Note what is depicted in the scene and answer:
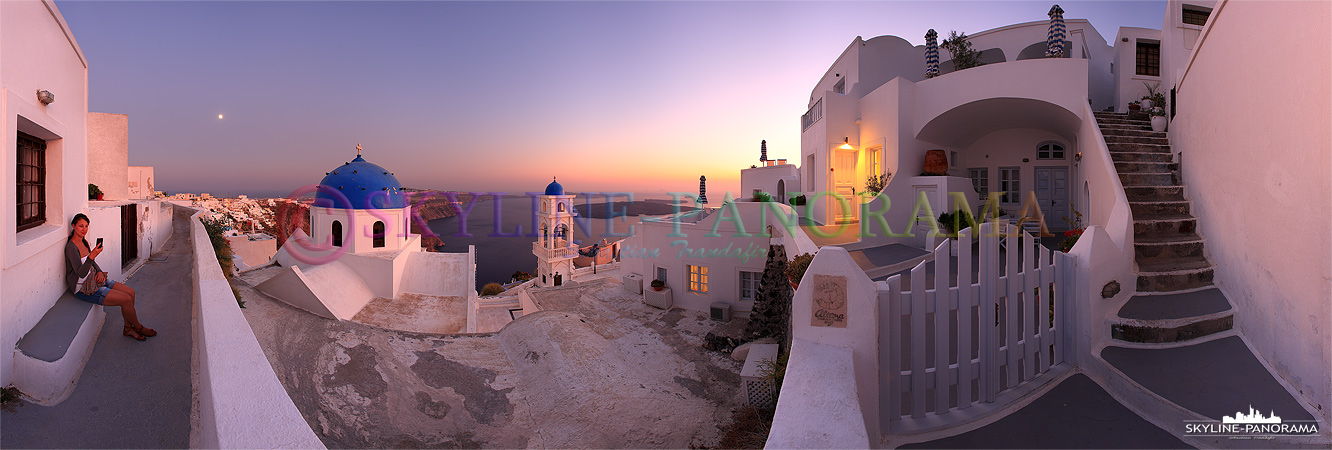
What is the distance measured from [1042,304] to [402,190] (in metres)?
19.8

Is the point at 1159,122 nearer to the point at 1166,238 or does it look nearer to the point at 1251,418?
the point at 1166,238

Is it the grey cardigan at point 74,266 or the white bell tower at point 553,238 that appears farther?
the white bell tower at point 553,238

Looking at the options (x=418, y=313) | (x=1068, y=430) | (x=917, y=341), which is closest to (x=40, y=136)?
(x=917, y=341)

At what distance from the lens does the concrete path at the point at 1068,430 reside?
3018mm

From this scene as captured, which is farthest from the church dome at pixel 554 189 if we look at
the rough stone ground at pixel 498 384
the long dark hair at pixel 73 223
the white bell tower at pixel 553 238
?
the long dark hair at pixel 73 223

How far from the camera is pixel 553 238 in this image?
910 inches

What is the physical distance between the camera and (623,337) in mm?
11234

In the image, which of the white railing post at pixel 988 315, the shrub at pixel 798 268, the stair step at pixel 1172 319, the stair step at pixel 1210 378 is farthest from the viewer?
the shrub at pixel 798 268

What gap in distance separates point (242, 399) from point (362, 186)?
56.7ft

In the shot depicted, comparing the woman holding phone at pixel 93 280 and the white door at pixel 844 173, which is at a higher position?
the white door at pixel 844 173

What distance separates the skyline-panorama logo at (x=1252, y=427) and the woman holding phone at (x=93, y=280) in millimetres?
8203

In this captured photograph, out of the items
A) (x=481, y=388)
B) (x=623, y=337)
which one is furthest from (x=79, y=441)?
(x=623, y=337)

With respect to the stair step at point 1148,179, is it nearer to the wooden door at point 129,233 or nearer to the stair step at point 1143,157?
the stair step at point 1143,157

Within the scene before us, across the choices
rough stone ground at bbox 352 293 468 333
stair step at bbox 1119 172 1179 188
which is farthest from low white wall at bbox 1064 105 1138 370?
rough stone ground at bbox 352 293 468 333
